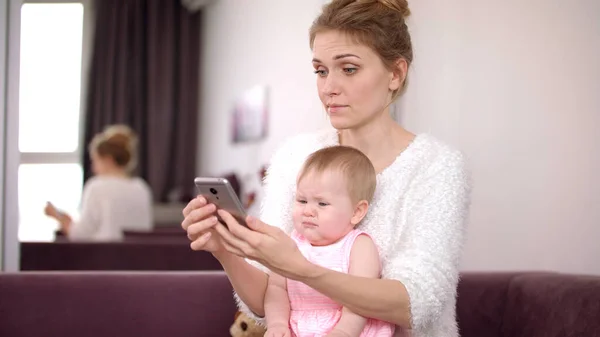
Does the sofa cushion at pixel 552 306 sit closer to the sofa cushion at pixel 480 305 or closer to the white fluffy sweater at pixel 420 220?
the sofa cushion at pixel 480 305

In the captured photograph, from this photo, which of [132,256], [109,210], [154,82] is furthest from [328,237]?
[154,82]

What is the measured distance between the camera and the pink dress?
1694 millimetres

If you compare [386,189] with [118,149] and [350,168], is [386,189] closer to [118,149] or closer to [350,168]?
[350,168]

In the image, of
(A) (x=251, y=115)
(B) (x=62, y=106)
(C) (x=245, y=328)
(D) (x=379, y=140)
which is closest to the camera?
(D) (x=379, y=140)

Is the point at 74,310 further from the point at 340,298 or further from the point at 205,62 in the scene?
the point at 205,62

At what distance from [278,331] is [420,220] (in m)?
0.39

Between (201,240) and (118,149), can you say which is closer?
(201,240)

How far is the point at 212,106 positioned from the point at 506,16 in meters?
5.41

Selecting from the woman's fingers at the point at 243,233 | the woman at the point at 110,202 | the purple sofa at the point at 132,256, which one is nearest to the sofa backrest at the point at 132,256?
the purple sofa at the point at 132,256

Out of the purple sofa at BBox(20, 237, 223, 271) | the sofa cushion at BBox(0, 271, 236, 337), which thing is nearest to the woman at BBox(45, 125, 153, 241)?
the purple sofa at BBox(20, 237, 223, 271)

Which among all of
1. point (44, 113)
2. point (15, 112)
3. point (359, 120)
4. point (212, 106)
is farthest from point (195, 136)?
point (359, 120)

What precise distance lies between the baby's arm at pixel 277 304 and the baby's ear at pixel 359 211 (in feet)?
0.66

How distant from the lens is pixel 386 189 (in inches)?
73.5

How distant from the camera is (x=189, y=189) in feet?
26.8
